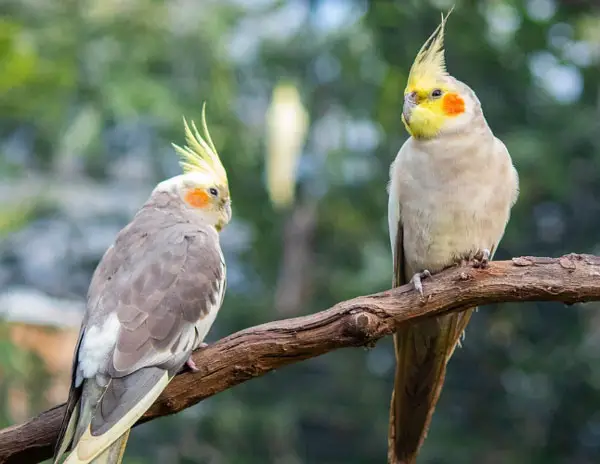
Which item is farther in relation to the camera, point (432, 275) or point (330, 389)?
point (330, 389)

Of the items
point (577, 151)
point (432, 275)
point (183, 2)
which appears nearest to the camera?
point (432, 275)

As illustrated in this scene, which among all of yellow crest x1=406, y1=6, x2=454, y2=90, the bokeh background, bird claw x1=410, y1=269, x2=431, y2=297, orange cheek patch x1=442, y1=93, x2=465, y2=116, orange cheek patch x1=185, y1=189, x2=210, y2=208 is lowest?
the bokeh background

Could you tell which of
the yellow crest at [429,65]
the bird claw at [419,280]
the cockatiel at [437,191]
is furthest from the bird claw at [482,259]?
the yellow crest at [429,65]

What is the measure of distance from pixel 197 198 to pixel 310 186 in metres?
2.96

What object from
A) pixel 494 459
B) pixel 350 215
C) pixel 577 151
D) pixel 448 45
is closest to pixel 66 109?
pixel 350 215

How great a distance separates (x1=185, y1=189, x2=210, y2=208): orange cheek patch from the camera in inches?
92.3

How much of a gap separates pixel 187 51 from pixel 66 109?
86 cm

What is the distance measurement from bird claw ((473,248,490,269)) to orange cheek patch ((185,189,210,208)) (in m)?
0.76

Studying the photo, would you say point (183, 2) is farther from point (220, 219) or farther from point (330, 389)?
point (220, 219)

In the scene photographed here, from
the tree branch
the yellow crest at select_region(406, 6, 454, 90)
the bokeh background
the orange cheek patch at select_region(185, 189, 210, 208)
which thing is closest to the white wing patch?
the tree branch

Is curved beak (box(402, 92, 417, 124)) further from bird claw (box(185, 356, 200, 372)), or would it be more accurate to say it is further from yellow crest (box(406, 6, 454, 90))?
bird claw (box(185, 356, 200, 372))

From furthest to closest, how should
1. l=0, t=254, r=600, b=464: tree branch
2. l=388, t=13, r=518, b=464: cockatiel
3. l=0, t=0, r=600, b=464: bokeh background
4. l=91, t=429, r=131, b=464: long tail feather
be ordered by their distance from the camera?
1. l=0, t=0, r=600, b=464: bokeh background
2. l=388, t=13, r=518, b=464: cockatiel
3. l=0, t=254, r=600, b=464: tree branch
4. l=91, t=429, r=131, b=464: long tail feather

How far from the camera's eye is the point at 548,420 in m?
4.84

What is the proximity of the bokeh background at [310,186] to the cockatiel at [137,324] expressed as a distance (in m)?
2.14
